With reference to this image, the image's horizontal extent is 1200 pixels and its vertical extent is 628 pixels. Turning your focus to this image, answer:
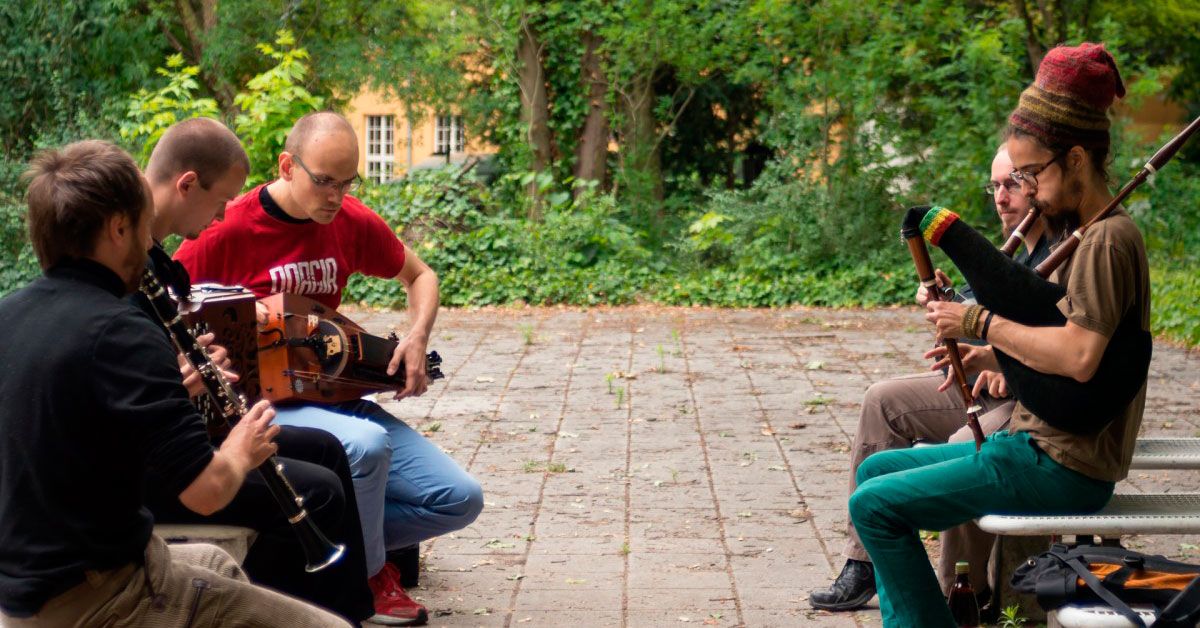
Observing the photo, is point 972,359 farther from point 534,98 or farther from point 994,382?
point 534,98

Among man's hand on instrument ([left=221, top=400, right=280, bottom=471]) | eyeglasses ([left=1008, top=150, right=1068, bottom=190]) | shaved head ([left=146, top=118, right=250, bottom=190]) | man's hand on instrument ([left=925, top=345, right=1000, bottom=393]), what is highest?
eyeglasses ([left=1008, top=150, right=1068, bottom=190])

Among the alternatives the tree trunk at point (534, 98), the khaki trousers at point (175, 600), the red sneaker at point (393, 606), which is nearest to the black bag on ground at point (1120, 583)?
the khaki trousers at point (175, 600)

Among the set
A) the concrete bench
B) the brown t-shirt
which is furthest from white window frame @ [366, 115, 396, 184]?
the brown t-shirt

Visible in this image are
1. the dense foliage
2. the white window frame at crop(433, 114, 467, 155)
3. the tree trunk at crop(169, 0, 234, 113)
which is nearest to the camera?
the dense foliage

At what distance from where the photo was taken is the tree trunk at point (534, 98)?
18.3m

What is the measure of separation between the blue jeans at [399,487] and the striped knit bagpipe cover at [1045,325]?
2012 millimetres

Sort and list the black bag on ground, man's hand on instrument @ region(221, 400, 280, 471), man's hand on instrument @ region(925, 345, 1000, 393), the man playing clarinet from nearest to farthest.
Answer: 1. man's hand on instrument @ region(221, 400, 280, 471)
2. the black bag on ground
3. the man playing clarinet
4. man's hand on instrument @ region(925, 345, 1000, 393)

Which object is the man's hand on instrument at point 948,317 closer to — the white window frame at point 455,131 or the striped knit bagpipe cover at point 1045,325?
the striped knit bagpipe cover at point 1045,325

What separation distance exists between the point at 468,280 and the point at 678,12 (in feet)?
15.3

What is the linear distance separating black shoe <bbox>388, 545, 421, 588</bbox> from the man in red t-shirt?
0.19 meters

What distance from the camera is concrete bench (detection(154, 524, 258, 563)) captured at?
12.7 ft

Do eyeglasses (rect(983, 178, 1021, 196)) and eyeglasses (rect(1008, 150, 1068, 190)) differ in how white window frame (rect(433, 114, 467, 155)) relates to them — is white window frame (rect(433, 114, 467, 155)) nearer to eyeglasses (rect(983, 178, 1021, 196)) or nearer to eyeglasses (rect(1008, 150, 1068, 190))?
eyeglasses (rect(983, 178, 1021, 196))

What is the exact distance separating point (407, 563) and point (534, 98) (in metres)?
13.6

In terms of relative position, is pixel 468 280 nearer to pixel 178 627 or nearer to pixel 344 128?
pixel 344 128
